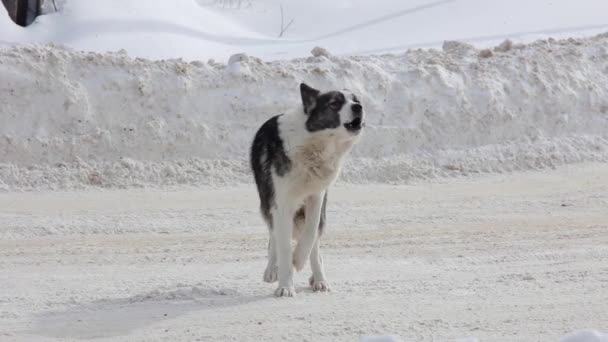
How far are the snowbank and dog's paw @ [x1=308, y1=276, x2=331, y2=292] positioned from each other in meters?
4.32

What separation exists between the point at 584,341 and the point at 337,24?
1304cm

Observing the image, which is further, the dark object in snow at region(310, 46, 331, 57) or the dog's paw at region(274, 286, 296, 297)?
the dark object in snow at region(310, 46, 331, 57)

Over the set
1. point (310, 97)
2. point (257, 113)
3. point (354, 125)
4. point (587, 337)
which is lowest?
point (257, 113)

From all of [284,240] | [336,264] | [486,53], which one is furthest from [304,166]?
[486,53]

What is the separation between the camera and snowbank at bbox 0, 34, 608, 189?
13133 mm

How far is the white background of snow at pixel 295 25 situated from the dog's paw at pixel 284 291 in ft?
25.6

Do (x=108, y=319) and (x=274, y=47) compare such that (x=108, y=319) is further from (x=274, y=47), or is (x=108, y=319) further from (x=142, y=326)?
(x=274, y=47)

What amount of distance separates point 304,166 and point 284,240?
21.9 inches

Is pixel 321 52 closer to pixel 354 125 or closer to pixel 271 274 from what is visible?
pixel 271 274

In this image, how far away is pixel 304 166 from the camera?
8664mm

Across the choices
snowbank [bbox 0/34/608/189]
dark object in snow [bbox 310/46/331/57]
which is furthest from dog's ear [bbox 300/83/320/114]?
dark object in snow [bbox 310/46/331/57]

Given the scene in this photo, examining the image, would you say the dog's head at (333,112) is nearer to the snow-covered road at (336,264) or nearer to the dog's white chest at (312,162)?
the dog's white chest at (312,162)

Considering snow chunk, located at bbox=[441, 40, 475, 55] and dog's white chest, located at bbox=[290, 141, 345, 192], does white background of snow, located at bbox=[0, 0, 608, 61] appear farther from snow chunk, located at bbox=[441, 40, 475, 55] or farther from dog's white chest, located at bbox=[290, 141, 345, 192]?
dog's white chest, located at bbox=[290, 141, 345, 192]

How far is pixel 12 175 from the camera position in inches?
503
